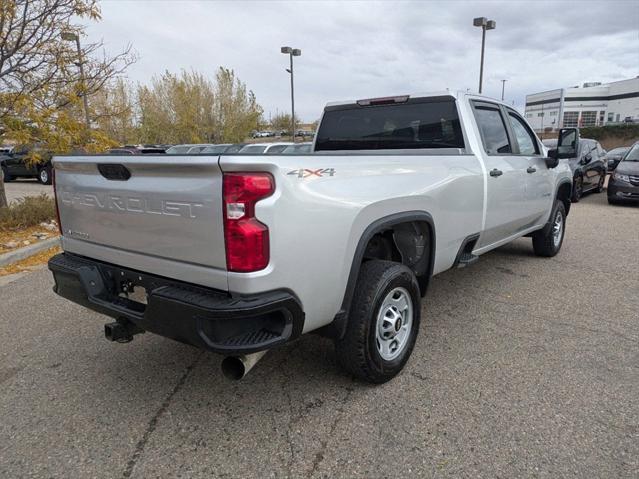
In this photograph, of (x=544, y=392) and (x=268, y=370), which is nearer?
(x=544, y=392)

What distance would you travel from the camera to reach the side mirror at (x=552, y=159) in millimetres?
5324

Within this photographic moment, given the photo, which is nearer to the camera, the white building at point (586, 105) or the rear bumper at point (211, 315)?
the rear bumper at point (211, 315)

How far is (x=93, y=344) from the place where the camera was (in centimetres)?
374

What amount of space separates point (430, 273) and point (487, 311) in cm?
119

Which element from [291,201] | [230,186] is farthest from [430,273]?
[230,186]

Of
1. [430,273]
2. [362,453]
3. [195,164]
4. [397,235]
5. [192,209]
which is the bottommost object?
[362,453]

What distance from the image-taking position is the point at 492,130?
4.54 m

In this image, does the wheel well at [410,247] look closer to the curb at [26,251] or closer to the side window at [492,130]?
the side window at [492,130]

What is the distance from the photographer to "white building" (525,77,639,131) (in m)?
79.5

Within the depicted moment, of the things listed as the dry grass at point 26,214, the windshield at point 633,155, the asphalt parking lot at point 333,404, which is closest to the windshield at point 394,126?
the asphalt parking lot at point 333,404

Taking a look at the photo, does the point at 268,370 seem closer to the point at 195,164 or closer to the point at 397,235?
the point at 397,235

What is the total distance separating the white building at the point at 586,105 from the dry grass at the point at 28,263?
85.7 m

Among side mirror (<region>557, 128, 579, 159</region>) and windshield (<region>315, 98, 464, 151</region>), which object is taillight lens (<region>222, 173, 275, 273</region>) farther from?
side mirror (<region>557, 128, 579, 159</region>)

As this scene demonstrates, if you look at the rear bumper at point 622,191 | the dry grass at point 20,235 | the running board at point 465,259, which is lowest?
the dry grass at point 20,235
